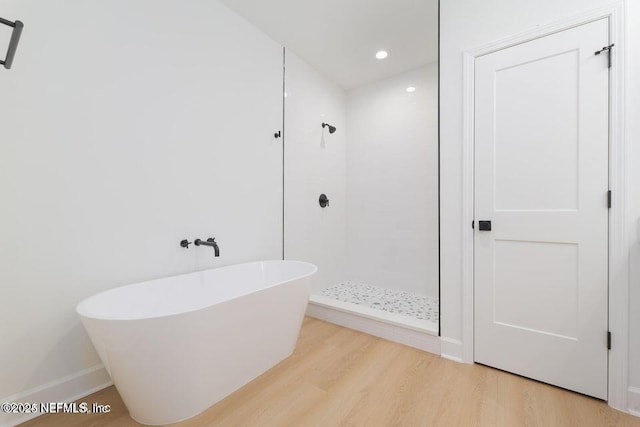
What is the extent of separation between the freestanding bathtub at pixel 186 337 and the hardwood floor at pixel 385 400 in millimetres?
112

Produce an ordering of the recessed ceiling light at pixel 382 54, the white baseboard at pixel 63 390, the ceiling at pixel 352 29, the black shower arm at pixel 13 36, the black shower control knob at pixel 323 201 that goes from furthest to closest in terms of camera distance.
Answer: the black shower control knob at pixel 323 201 < the recessed ceiling light at pixel 382 54 < the ceiling at pixel 352 29 < the white baseboard at pixel 63 390 < the black shower arm at pixel 13 36

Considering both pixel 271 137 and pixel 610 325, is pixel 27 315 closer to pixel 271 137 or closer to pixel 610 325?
pixel 271 137

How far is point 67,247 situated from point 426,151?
10.2ft

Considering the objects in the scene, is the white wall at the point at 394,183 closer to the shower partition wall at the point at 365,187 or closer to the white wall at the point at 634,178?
the shower partition wall at the point at 365,187

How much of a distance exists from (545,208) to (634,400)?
103 centimetres

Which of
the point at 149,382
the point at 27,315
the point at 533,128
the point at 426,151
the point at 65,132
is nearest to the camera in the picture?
the point at 149,382

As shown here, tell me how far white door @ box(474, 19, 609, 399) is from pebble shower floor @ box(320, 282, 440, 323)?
0.63 metres

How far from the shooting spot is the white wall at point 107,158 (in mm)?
1328

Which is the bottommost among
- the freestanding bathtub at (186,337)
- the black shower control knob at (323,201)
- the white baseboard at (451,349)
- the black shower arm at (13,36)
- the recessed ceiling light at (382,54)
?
the white baseboard at (451,349)

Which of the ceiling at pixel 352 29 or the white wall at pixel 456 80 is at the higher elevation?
the ceiling at pixel 352 29

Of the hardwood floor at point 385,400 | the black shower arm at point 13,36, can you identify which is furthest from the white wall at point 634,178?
the black shower arm at point 13,36

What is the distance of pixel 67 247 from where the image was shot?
4.80 ft

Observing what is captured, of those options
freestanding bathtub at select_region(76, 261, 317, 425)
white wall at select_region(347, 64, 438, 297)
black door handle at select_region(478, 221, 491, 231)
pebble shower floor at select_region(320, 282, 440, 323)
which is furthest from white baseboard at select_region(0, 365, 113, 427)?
white wall at select_region(347, 64, 438, 297)

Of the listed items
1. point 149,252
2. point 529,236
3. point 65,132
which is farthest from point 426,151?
point 65,132
